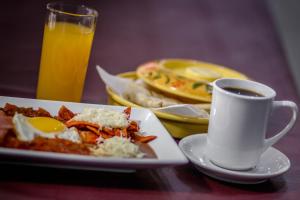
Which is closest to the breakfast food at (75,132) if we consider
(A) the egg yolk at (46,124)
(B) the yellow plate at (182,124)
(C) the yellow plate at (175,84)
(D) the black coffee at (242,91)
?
(A) the egg yolk at (46,124)

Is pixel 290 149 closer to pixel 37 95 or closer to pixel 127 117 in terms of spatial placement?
pixel 127 117

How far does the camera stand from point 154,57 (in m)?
2.43

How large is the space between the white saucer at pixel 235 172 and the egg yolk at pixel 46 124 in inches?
12.5

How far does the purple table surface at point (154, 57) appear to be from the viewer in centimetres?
107

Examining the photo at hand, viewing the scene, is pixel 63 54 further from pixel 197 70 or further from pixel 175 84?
pixel 197 70

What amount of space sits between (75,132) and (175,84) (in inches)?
25.0

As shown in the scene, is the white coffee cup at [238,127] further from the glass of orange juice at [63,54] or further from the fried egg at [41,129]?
the glass of orange juice at [63,54]

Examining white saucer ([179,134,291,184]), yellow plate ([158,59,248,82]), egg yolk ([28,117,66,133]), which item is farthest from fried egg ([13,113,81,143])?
yellow plate ([158,59,248,82])

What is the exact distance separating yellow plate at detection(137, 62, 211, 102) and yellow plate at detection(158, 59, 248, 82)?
5cm

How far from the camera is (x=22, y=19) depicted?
263 cm

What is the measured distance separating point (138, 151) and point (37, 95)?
0.57 meters

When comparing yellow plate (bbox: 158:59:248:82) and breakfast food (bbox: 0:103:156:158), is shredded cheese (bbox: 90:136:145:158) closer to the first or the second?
breakfast food (bbox: 0:103:156:158)

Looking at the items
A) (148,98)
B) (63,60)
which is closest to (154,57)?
(148,98)

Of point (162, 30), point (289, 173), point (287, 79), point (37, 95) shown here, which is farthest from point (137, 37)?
point (289, 173)
